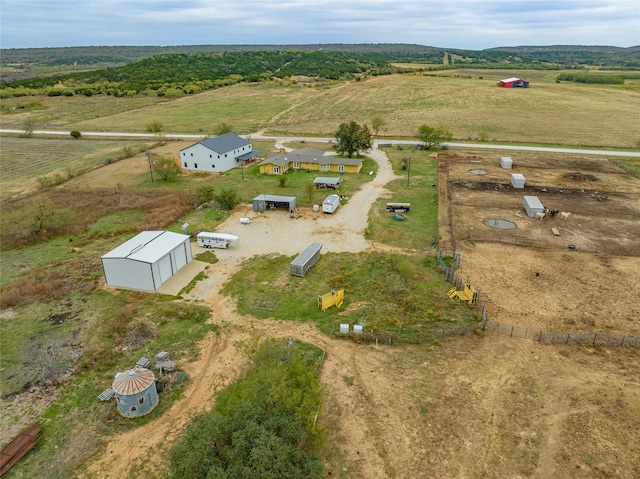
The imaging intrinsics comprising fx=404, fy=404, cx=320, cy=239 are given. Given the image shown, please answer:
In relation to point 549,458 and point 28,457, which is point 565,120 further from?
point 28,457

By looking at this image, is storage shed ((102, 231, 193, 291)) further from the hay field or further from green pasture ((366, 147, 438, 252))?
the hay field

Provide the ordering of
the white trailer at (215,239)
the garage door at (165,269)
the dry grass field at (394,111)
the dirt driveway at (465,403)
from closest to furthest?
the dirt driveway at (465,403)
the garage door at (165,269)
the white trailer at (215,239)
the dry grass field at (394,111)

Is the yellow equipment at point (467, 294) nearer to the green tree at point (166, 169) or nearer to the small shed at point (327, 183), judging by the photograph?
the small shed at point (327, 183)

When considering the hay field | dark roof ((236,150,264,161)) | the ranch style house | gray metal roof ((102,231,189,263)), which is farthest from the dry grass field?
gray metal roof ((102,231,189,263))

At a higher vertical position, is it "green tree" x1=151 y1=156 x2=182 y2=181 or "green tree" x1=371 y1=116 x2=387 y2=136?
"green tree" x1=371 y1=116 x2=387 y2=136

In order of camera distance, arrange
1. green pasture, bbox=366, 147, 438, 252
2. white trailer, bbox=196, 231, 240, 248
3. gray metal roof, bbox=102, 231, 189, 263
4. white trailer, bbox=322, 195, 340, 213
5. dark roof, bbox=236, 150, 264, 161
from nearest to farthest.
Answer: gray metal roof, bbox=102, 231, 189, 263, white trailer, bbox=196, 231, 240, 248, green pasture, bbox=366, 147, 438, 252, white trailer, bbox=322, 195, 340, 213, dark roof, bbox=236, 150, 264, 161

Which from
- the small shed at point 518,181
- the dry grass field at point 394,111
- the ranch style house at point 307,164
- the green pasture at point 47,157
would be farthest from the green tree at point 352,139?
the green pasture at point 47,157

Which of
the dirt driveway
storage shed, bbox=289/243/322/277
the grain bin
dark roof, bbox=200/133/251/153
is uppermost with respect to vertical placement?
dark roof, bbox=200/133/251/153
